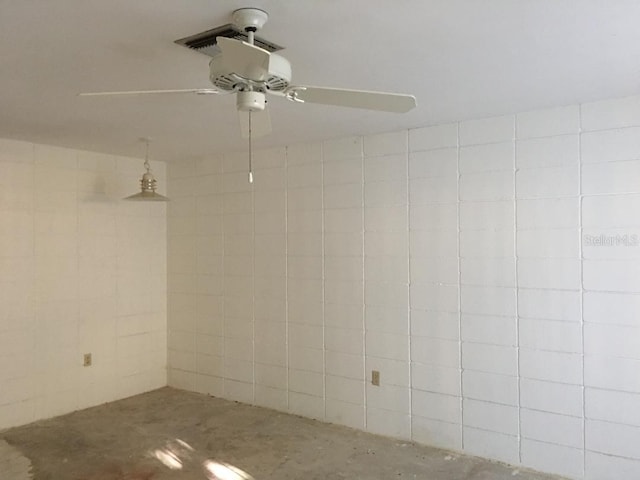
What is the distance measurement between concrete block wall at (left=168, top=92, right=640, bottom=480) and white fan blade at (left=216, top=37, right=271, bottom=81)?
2269mm

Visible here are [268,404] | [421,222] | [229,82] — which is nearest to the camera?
[229,82]

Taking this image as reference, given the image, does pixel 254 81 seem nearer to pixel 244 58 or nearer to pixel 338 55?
pixel 244 58

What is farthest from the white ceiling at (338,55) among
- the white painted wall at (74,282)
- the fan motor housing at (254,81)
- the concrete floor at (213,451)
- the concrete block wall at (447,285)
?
the concrete floor at (213,451)

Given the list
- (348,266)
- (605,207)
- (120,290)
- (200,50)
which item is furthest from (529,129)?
(120,290)

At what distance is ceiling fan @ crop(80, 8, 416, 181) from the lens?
1.63 metres

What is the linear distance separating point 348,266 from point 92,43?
2.52 m

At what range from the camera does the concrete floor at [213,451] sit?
129 inches

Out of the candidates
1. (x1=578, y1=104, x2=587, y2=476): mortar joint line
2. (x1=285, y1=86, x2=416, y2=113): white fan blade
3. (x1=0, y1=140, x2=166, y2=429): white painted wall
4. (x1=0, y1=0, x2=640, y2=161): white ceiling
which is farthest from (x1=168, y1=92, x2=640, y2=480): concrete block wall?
(x1=285, y1=86, x2=416, y2=113): white fan blade

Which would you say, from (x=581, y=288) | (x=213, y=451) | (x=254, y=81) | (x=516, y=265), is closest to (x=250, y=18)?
(x=254, y=81)

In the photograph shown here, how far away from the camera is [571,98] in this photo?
10.1ft

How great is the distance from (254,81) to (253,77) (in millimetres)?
76

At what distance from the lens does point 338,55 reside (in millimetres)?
2338

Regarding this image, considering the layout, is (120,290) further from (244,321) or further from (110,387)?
(244,321)

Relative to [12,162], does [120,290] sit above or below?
below
